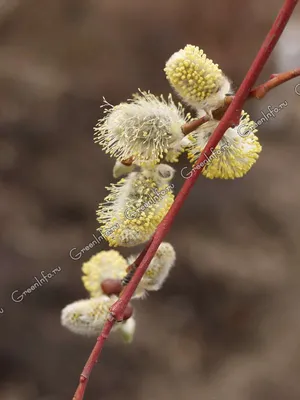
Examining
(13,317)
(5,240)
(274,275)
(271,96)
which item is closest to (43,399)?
(13,317)

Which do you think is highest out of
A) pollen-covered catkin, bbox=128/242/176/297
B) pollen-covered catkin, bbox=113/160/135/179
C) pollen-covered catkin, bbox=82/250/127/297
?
pollen-covered catkin, bbox=113/160/135/179

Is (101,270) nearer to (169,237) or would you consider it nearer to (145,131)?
(145,131)

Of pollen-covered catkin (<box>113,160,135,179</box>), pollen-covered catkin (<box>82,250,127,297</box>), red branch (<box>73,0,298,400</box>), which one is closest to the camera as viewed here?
red branch (<box>73,0,298,400</box>)

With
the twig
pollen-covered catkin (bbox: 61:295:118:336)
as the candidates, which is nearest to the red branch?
the twig

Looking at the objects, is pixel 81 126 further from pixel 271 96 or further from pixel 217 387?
pixel 217 387

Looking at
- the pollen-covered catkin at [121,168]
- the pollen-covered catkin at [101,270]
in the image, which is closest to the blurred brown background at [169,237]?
the pollen-covered catkin at [101,270]

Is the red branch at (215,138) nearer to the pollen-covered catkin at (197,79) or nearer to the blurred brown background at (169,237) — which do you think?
the pollen-covered catkin at (197,79)

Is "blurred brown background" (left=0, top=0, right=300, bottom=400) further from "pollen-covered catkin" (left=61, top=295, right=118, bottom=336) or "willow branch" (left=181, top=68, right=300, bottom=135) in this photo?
"willow branch" (left=181, top=68, right=300, bottom=135)

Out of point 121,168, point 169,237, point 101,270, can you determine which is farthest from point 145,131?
point 169,237
